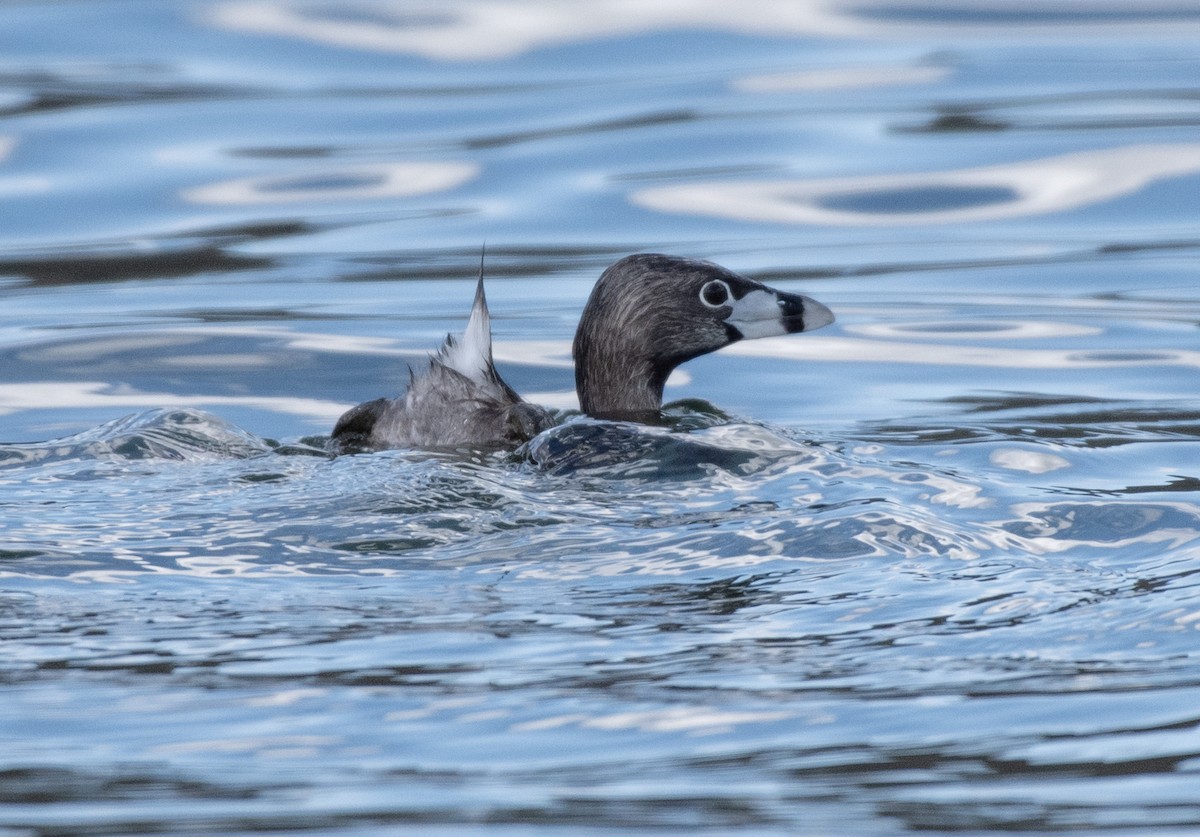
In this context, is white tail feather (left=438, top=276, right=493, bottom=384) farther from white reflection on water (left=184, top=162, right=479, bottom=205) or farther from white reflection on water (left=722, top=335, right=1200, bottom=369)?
white reflection on water (left=184, top=162, right=479, bottom=205)

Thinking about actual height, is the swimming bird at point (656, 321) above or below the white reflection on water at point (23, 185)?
below

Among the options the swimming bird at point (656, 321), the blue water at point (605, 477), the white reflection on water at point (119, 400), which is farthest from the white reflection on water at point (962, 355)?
the white reflection on water at point (119, 400)

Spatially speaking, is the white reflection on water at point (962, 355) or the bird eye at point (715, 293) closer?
the bird eye at point (715, 293)

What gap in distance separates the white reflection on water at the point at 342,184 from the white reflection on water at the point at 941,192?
1.52 m

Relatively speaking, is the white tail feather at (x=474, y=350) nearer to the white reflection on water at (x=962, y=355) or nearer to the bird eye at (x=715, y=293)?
the bird eye at (x=715, y=293)

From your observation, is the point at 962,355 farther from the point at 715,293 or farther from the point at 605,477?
the point at 605,477

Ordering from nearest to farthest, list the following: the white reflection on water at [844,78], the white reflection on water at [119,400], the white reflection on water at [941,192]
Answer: the white reflection on water at [119,400] < the white reflection on water at [941,192] < the white reflection on water at [844,78]

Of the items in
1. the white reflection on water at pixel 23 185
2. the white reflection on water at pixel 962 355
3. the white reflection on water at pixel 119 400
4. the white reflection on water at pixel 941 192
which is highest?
the white reflection on water at pixel 23 185

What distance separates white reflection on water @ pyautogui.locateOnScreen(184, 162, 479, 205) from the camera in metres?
12.7

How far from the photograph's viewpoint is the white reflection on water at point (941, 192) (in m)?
12.2

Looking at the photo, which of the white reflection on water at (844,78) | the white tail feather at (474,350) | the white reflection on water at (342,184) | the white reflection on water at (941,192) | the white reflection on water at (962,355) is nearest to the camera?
the white tail feather at (474,350)

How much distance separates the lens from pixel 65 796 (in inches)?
141

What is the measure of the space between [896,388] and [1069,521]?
9.66 ft

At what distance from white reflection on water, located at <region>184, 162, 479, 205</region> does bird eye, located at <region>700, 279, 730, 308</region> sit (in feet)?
19.0
